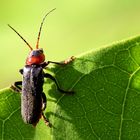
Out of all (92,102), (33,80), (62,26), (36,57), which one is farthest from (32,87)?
(92,102)

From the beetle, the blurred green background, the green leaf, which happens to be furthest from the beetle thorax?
the green leaf

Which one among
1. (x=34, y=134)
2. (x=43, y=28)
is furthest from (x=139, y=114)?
(x=43, y=28)

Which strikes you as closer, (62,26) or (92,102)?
(92,102)

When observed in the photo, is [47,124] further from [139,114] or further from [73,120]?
[139,114]

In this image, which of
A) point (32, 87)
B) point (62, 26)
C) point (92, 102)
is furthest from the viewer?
point (62, 26)

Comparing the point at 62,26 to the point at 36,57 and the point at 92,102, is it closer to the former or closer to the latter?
the point at 36,57

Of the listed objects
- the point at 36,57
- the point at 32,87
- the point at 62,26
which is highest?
the point at 62,26

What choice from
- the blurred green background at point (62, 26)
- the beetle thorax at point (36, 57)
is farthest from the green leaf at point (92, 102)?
the blurred green background at point (62, 26)

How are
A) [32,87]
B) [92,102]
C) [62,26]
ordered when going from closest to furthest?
[92,102], [32,87], [62,26]
